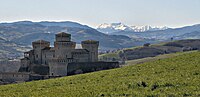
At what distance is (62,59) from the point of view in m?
113

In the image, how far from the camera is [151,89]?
44000 mm

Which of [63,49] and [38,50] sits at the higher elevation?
[63,49]

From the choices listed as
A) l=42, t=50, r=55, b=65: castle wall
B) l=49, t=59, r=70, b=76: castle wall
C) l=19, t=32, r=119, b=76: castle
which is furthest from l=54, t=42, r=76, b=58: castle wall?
l=49, t=59, r=70, b=76: castle wall

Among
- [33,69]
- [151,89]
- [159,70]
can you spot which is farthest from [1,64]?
[151,89]

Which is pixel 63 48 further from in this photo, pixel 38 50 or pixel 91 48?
pixel 38 50

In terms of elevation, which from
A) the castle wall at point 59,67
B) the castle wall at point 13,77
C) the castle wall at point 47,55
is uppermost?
the castle wall at point 47,55

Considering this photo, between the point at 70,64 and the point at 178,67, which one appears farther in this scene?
the point at 70,64

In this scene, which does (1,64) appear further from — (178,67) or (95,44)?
(178,67)

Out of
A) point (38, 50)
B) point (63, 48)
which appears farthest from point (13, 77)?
point (63, 48)

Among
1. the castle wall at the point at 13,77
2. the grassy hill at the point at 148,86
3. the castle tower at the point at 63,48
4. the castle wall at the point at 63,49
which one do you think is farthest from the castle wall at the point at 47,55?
the grassy hill at the point at 148,86

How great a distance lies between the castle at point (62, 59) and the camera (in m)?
113

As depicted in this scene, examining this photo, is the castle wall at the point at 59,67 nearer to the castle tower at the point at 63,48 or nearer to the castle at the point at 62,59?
the castle at the point at 62,59

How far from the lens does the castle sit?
4451 inches

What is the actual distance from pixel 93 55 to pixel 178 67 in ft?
217
